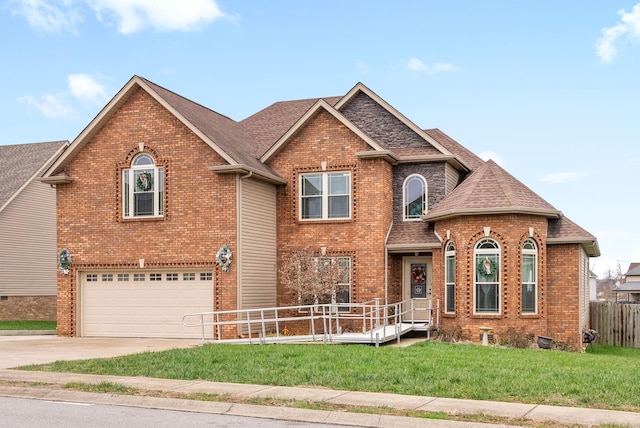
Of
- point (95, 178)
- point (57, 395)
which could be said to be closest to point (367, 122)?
point (95, 178)

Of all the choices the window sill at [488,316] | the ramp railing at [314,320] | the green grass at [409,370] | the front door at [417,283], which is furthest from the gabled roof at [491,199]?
the green grass at [409,370]

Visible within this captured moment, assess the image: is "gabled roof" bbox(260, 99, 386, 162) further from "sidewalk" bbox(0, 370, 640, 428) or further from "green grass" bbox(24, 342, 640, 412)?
"sidewalk" bbox(0, 370, 640, 428)

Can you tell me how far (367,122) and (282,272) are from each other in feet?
20.3

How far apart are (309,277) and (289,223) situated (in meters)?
2.60

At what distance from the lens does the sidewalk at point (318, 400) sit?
1080 cm

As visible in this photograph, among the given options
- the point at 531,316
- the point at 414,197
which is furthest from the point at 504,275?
the point at 414,197

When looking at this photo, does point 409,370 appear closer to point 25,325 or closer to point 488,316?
point 488,316

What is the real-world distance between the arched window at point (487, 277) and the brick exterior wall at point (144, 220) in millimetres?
7284

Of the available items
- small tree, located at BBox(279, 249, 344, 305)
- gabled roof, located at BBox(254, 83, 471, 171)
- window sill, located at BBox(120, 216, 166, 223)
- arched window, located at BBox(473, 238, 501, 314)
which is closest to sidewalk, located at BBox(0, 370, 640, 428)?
small tree, located at BBox(279, 249, 344, 305)

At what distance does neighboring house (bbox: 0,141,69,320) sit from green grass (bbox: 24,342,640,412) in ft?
67.5

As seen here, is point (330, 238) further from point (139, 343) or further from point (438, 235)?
point (139, 343)

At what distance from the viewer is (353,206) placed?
26.2m

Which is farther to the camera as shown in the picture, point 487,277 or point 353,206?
point 353,206

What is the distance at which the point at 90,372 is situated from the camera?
1541 cm
